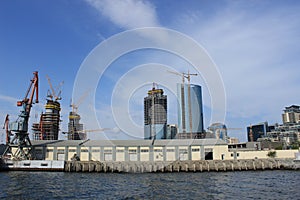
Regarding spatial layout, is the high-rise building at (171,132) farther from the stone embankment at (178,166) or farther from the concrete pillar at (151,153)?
the stone embankment at (178,166)

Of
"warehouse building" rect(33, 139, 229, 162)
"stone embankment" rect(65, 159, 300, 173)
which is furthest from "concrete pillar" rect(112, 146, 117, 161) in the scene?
"stone embankment" rect(65, 159, 300, 173)

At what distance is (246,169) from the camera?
60219 mm

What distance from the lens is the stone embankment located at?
57594mm

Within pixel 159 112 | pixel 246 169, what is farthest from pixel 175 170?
pixel 159 112

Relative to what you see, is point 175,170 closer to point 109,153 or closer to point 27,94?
point 109,153

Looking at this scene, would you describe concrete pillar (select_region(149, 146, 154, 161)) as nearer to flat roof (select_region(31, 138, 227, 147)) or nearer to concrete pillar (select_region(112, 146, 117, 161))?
flat roof (select_region(31, 138, 227, 147))

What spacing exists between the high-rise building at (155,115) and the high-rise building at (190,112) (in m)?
11.4

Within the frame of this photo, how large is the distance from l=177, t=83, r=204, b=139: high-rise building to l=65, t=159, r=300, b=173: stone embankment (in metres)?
69.7

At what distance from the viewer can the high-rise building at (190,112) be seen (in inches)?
5458

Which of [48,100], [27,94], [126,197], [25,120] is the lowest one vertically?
[126,197]

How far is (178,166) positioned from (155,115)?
275 feet

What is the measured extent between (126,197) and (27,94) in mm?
62691

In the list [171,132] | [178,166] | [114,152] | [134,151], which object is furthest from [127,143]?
[171,132]

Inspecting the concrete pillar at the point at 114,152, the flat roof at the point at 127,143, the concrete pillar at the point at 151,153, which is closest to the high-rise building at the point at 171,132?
the flat roof at the point at 127,143
